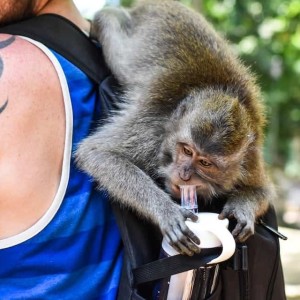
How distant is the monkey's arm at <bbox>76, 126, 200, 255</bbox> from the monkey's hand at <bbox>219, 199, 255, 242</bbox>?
14cm

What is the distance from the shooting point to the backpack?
1433 millimetres

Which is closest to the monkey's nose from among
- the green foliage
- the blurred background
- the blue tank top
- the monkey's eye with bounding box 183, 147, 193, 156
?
the monkey's eye with bounding box 183, 147, 193, 156

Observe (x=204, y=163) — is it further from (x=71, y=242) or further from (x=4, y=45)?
(x=4, y=45)

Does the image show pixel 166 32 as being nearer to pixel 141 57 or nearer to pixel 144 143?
pixel 141 57

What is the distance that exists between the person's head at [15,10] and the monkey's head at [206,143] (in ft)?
1.99

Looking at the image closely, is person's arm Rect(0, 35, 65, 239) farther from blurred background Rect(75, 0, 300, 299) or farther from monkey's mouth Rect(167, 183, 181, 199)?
blurred background Rect(75, 0, 300, 299)

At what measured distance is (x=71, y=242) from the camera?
1.48 meters

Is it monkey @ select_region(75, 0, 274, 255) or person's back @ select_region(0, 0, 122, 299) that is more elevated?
person's back @ select_region(0, 0, 122, 299)

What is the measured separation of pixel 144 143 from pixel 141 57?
0.59m

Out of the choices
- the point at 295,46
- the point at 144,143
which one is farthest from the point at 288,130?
the point at 144,143

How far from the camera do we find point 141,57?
246 cm

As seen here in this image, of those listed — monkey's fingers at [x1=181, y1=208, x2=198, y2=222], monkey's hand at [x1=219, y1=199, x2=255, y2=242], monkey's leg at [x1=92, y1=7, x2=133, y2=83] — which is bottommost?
monkey's hand at [x1=219, y1=199, x2=255, y2=242]

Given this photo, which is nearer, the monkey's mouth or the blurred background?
the monkey's mouth

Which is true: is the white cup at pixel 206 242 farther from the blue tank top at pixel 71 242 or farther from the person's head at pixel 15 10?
the person's head at pixel 15 10
